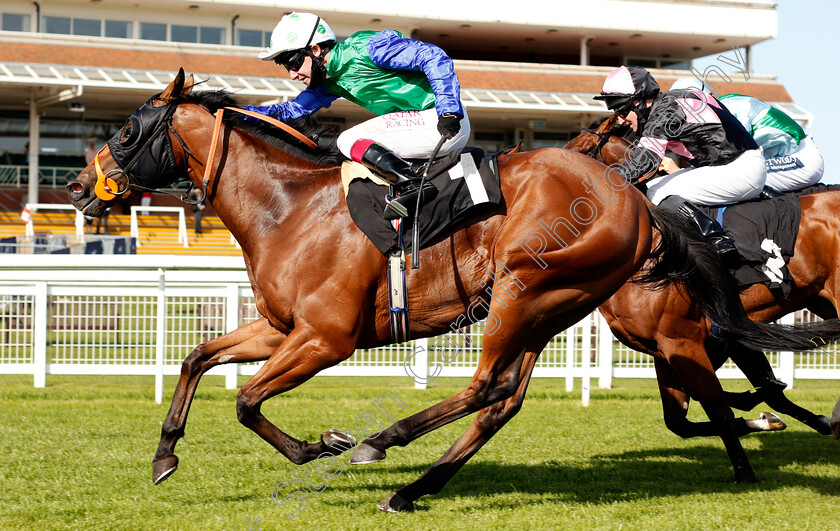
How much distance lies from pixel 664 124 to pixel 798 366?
179 inches

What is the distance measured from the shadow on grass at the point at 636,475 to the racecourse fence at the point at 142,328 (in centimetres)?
179

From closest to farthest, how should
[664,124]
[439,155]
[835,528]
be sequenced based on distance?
[835,528] → [439,155] → [664,124]

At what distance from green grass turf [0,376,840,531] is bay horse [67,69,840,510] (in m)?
0.29

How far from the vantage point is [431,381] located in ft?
26.3

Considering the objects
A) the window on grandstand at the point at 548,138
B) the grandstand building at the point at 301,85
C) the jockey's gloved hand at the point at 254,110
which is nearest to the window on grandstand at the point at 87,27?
the grandstand building at the point at 301,85

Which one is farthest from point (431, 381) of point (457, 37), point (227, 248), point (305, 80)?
point (457, 37)

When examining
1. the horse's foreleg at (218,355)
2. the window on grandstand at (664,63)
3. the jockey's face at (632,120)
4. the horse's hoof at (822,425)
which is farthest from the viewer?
the window on grandstand at (664,63)

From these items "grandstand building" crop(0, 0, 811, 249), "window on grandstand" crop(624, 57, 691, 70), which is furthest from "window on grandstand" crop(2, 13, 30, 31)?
"window on grandstand" crop(624, 57, 691, 70)

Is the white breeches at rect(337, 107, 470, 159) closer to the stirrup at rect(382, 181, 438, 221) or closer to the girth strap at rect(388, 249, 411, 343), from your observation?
the stirrup at rect(382, 181, 438, 221)

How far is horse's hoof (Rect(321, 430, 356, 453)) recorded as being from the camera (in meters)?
3.81

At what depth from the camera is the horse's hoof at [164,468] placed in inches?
150

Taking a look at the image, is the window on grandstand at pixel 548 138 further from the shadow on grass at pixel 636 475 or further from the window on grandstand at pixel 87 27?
the shadow on grass at pixel 636 475

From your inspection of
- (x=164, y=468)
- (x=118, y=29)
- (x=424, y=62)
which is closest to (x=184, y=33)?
(x=118, y=29)

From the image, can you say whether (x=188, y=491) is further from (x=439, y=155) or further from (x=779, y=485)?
(x=779, y=485)
